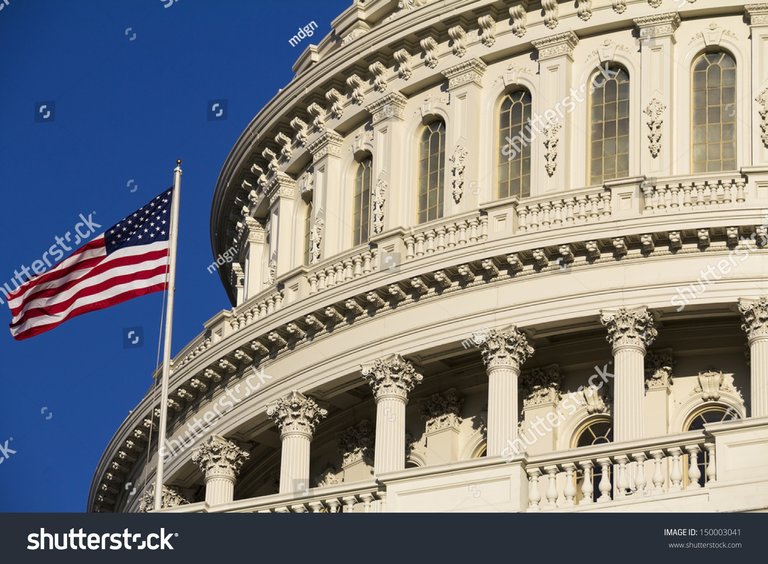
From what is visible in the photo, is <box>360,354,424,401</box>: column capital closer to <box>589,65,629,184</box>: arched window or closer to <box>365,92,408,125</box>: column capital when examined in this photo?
<box>589,65,629,184</box>: arched window

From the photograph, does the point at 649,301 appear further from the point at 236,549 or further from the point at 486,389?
the point at 236,549

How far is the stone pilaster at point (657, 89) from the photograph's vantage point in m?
60.0

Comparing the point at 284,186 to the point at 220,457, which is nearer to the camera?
the point at 220,457

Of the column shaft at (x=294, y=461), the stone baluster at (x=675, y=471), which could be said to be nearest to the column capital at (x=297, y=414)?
the column shaft at (x=294, y=461)

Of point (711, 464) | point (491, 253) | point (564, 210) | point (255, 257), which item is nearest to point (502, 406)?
point (491, 253)

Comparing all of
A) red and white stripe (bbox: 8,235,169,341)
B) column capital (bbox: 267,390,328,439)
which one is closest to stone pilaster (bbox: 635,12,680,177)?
column capital (bbox: 267,390,328,439)

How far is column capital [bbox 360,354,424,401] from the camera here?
59.7 meters

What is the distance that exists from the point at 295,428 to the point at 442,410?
338cm

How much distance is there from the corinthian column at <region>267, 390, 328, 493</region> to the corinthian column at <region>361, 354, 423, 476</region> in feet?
5.77

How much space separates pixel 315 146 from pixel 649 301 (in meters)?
12.6

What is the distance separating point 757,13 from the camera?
6088 cm

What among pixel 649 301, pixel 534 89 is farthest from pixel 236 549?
pixel 534 89

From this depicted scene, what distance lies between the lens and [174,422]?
220 feet

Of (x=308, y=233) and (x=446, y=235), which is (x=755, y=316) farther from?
(x=308, y=233)
